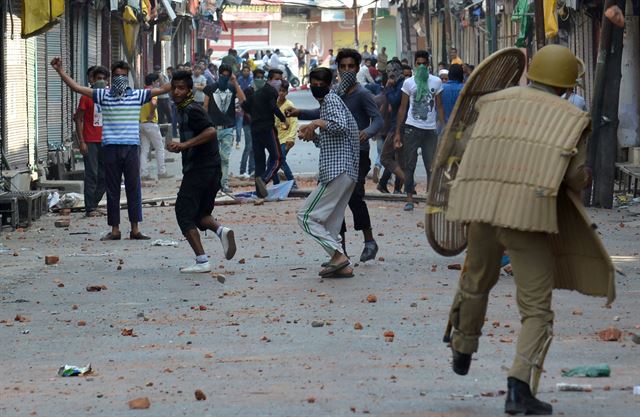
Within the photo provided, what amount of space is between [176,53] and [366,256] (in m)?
45.4

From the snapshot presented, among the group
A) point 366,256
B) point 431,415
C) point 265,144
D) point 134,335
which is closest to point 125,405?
point 431,415

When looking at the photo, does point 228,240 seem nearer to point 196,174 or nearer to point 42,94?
point 196,174

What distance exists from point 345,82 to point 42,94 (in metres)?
12.2

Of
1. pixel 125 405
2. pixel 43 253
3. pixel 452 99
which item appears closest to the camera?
pixel 125 405

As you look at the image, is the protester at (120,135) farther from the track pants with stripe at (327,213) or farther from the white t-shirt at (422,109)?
the white t-shirt at (422,109)

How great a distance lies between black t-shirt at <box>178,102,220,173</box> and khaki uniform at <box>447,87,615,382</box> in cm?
579

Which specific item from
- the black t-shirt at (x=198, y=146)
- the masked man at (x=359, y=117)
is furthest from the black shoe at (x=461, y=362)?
the black t-shirt at (x=198, y=146)

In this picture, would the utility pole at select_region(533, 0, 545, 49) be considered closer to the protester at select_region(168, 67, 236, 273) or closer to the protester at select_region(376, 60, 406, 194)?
the protester at select_region(376, 60, 406, 194)

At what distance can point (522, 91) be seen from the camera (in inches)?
259

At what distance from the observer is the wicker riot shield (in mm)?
7043

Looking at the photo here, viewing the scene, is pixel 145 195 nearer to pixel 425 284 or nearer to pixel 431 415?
pixel 425 284

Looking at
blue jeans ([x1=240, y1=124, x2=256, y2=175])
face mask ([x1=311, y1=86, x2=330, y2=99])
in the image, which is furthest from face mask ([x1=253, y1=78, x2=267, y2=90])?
face mask ([x1=311, y1=86, x2=330, y2=99])

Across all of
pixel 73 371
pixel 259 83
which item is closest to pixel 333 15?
pixel 259 83

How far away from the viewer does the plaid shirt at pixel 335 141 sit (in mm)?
11586
